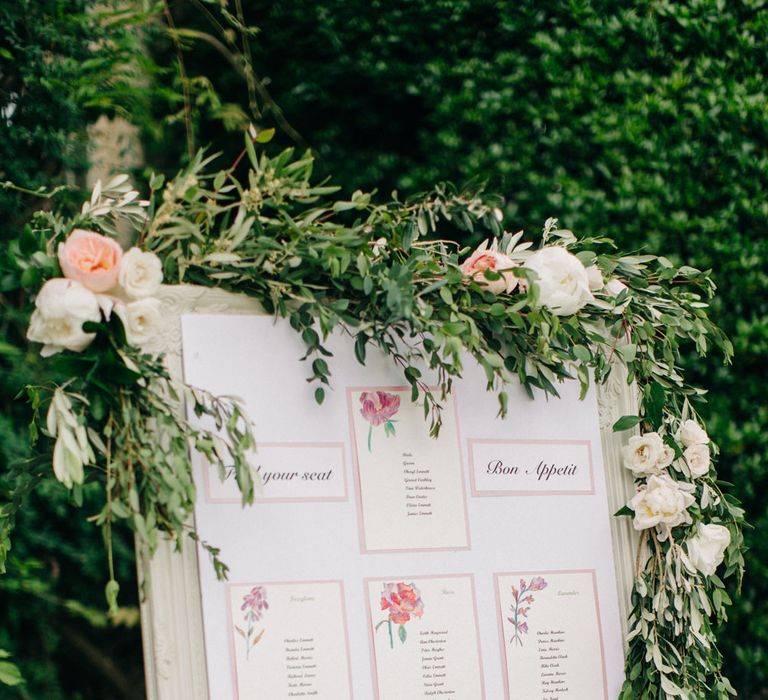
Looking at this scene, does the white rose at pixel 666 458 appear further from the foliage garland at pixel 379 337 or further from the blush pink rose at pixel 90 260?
the blush pink rose at pixel 90 260

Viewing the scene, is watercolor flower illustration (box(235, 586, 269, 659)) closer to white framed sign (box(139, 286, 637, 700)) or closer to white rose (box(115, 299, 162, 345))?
white framed sign (box(139, 286, 637, 700))

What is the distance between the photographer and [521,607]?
184 cm

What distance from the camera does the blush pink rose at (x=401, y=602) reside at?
1720 mm

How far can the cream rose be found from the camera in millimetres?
1973

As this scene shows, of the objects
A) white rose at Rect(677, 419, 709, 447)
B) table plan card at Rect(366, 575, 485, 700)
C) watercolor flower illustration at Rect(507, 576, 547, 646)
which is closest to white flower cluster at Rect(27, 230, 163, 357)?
table plan card at Rect(366, 575, 485, 700)

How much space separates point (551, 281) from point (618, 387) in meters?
0.32

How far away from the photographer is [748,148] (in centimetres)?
300

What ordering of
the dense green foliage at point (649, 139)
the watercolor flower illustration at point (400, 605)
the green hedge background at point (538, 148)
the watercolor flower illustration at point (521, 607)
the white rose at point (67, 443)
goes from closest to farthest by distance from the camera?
1. the white rose at point (67, 443)
2. the watercolor flower illustration at point (400, 605)
3. the watercolor flower illustration at point (521, 607)
4. the green hedge background at point (538, 148)
5. the dense green foliage at point (649, 139)

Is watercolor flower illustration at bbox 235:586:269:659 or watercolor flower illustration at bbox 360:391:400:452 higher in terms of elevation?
watercolor flower illustration at bbox 360:391:400:452

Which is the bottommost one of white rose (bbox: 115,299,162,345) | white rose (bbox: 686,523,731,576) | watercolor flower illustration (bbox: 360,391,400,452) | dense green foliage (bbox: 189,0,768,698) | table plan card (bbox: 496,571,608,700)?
table plan card (bbox: 496,571,608,700)

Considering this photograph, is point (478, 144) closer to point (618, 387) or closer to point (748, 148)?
point (748, 148)

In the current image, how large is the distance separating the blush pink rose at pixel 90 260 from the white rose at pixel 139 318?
5 centimetres

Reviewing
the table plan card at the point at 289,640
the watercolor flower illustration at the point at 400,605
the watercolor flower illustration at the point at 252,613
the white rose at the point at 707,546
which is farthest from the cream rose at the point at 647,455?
the watercolor flower illustration at the point at 252,613

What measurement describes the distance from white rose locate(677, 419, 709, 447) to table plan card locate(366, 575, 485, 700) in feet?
1.76
